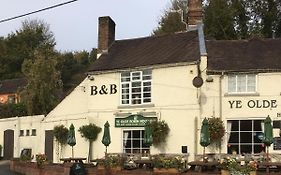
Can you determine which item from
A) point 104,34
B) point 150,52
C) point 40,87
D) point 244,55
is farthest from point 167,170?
point 40,87

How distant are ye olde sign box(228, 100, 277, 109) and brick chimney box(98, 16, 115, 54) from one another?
9566mm

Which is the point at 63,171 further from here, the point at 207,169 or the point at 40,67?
the point at 40,67

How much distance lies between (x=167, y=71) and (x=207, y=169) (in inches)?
324

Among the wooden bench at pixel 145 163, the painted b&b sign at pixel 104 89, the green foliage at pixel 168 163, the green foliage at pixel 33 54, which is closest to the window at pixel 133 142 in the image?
the painted b&b sign at pixel 104 89

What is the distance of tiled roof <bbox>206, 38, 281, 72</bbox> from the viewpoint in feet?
85.3

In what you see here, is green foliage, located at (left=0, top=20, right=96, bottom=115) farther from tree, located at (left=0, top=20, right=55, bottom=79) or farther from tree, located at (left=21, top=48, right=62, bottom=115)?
tree, located at (left=21, top=48, right=62, bottom=115)

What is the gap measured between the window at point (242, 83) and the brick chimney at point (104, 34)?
9.06 meters

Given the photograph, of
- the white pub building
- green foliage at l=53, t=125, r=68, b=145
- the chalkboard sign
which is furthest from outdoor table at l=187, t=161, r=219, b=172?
green foliage at l=53, t=125, r=68, b=145

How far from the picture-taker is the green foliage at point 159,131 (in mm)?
26484

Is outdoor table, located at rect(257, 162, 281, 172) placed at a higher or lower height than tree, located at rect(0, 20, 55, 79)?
lower

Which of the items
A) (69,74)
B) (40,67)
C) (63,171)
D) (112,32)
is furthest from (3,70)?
(63,171)

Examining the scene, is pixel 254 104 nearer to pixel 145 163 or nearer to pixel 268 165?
pixel 145 163

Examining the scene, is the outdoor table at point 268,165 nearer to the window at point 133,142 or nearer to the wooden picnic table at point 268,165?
the wooden picnic table at point 268,165

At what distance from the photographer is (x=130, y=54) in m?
30.6
